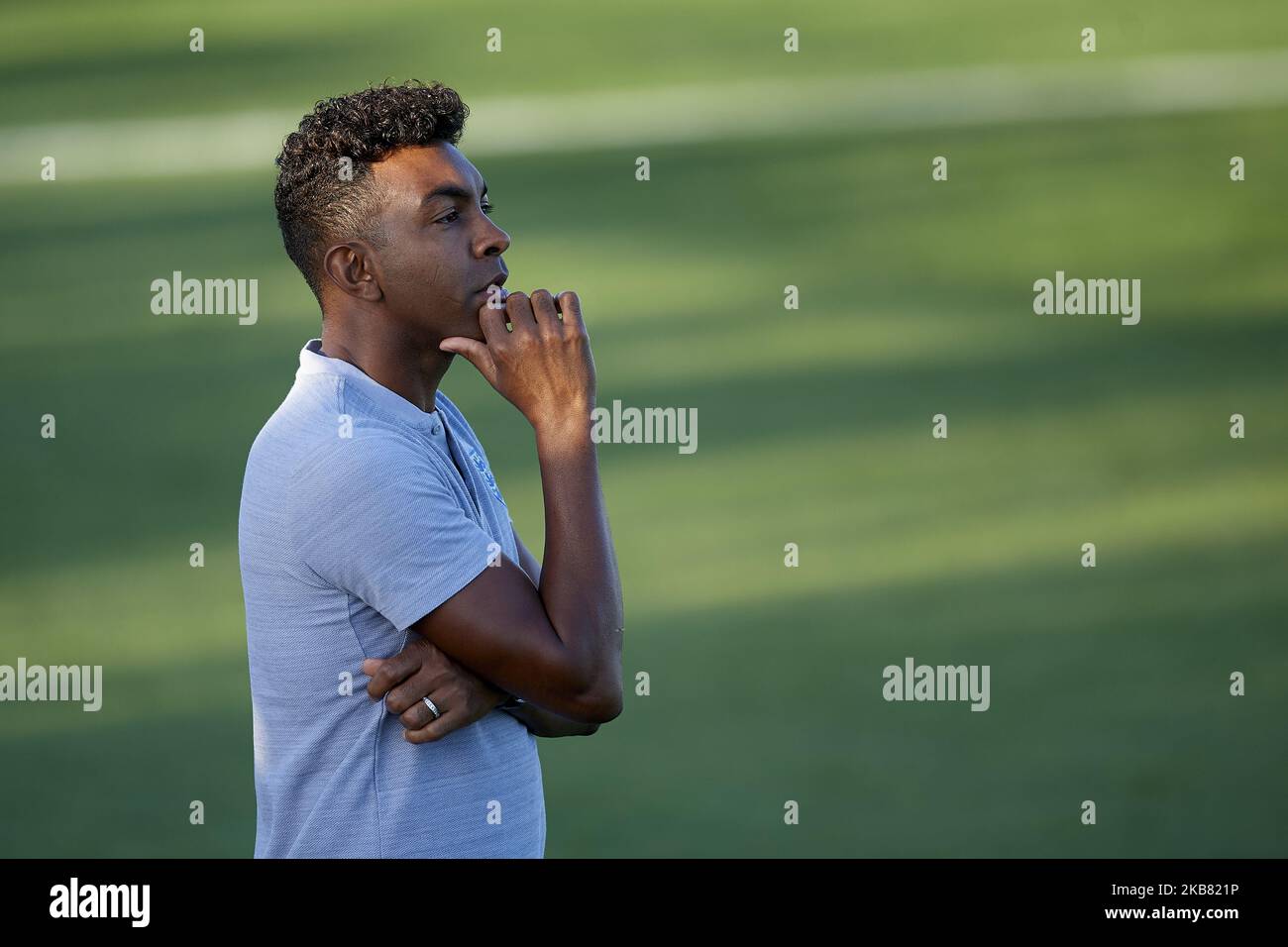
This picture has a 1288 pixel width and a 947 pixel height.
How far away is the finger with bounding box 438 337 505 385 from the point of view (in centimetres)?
225

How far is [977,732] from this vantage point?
495cm

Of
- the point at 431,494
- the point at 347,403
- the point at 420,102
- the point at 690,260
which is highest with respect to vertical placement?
the point at 690,260

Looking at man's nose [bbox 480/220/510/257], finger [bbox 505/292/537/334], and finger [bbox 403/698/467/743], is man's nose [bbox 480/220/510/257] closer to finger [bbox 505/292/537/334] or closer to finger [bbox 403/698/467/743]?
finger [bbox 505/292/537/334]

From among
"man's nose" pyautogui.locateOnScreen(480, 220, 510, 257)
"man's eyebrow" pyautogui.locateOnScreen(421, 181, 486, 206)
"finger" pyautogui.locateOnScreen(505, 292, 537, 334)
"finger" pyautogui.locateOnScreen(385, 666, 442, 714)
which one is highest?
"man's eyebrow" pyautogui.locateOnScreen(421, 181, 486, 206)

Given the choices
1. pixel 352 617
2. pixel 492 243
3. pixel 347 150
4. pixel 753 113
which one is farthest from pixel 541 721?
pixel 753 113

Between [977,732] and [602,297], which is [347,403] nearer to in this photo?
[977,732]

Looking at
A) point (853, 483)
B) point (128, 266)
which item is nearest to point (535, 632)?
point (853, 483)

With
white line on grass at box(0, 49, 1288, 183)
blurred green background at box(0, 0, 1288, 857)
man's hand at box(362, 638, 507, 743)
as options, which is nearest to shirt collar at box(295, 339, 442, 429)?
man's hand at box(362, 638, 507, 743)

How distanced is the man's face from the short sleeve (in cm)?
30

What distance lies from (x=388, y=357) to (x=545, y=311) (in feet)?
0.86

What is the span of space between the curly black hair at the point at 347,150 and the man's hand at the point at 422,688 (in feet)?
2.18

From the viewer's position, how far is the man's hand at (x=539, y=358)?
2197mm

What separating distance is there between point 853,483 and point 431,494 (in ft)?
12.7

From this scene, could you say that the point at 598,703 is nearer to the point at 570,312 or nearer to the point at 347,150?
the point at 570,312
